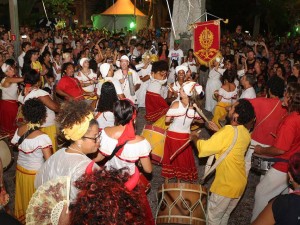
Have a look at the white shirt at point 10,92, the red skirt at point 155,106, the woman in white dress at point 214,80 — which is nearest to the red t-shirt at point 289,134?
the red skirt at point 155,106

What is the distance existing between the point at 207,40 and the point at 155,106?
2.62 metres

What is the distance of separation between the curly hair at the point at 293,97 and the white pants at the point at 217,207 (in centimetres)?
124

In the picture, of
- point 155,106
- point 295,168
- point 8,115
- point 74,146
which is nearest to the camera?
point 295,168

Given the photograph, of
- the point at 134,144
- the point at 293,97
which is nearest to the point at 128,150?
the point at 134,144

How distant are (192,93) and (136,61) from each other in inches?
270

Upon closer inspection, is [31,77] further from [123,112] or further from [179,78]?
[179,78]

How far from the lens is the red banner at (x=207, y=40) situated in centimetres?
952

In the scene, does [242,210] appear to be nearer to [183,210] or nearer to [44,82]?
[183,210]

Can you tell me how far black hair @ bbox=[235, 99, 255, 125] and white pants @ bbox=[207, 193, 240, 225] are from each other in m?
0.92

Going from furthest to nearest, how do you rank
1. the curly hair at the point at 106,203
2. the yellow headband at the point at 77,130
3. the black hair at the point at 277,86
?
1. the black hair at the point at 277,86
2. the yellow headband at the point at 77,130
3. the curly hair at the point at 106,203

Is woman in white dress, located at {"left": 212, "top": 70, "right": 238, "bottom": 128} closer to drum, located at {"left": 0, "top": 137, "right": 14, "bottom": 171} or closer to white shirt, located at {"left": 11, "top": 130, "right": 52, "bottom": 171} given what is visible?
drum, located at {"left": 0, "top": 137, "right": 14, "bottom": 171}

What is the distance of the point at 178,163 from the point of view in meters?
6.12

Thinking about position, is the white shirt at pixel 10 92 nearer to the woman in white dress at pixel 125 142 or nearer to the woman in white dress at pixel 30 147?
the woman in white dress at pixel 30 147

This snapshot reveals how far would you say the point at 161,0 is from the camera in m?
37.8
